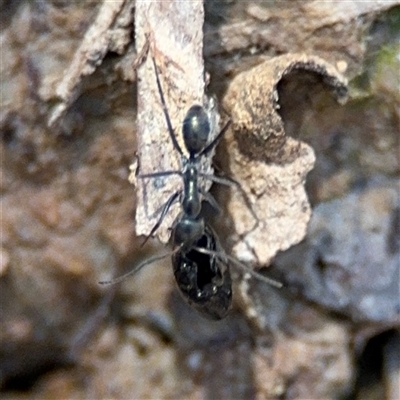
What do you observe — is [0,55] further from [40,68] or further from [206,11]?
[206,11]

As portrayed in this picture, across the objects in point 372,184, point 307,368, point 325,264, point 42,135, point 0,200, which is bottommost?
point 307,368

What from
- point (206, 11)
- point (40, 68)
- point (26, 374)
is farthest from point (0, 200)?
point (206, 11)

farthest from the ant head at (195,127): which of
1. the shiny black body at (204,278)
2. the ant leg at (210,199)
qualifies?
the shiny black body at (204,278)

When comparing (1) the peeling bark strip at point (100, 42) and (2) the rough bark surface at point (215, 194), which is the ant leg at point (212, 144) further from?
(1) the peeling bark strip at point (100, 42)

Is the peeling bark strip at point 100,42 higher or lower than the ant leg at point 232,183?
higher

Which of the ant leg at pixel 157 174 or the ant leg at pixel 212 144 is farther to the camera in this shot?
the ant leg at pixel 212 144

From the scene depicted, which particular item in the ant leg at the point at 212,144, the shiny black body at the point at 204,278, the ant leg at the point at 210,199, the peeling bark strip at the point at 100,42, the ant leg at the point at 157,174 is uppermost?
the peeling bark strip at the point at 100,42

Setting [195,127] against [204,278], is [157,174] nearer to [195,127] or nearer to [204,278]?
[195,127]
